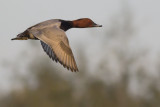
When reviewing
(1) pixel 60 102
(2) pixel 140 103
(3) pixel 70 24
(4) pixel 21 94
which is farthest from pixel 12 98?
(3) pixel 70 24

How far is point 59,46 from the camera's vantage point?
11609mm

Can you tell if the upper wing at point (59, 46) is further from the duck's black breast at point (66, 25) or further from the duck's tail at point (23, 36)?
the duck's black breast at point (66, 25)

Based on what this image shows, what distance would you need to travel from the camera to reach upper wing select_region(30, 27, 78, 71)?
37.8 ft

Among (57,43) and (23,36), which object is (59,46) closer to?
(57,43)

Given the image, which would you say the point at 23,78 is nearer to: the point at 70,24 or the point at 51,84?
the point at 51,84

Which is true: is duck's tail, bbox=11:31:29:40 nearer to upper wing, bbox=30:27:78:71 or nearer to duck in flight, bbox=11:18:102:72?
duck in flight, bbox=11:18:102:72

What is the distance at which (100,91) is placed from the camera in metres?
30.5

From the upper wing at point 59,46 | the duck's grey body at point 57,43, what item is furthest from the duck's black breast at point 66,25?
the upper wing at point 59,46

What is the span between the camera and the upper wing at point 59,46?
37.8ft

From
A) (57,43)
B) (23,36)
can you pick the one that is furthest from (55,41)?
(23,36)

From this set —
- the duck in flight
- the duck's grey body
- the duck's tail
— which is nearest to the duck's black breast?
the duck in flight

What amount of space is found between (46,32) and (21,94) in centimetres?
1930

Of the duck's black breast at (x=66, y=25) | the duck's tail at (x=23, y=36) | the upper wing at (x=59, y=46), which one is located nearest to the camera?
→ the upper wing at (x=59, y=46)

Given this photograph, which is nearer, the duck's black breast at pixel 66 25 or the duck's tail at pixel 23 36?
the duck's tail at pixel 23 36
